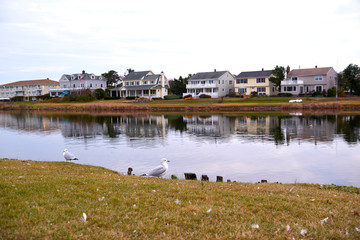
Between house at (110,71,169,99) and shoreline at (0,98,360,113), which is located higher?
house at (110,71,169,99)

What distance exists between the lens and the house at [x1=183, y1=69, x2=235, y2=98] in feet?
311

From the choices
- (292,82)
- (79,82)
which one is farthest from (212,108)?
(79,82)

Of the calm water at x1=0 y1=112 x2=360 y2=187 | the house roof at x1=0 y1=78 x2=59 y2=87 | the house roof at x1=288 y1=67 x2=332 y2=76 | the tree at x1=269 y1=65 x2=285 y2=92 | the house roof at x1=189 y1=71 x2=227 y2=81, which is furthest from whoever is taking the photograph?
the house roof at x1=0 y1=78 x2=59 y2=87

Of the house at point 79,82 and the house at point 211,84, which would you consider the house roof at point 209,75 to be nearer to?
the house at point 211,84

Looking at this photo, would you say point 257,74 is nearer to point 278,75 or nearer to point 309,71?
point 278,75

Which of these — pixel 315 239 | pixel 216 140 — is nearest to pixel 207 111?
pixel 216 140

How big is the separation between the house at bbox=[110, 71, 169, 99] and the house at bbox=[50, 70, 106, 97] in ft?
37.1

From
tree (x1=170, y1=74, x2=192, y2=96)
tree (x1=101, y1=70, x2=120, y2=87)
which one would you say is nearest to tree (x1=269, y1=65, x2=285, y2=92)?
tree (x1=170, y1=74, x2=192, y2=96)

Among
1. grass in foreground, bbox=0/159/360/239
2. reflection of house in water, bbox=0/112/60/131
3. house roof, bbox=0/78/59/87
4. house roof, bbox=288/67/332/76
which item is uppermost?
house roof, bbox=0/78/59/87

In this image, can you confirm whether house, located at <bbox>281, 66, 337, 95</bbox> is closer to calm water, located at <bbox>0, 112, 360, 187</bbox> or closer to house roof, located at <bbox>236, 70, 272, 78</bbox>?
house roof, located at <bbox>236, 70, 272, 78</bbox>

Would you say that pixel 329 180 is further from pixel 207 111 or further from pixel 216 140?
pixel 207 111

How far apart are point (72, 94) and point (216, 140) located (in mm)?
84614

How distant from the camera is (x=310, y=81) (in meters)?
87.2

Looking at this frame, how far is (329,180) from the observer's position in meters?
17.2
